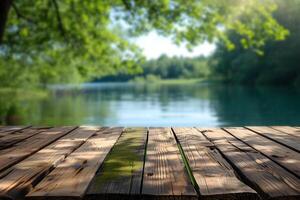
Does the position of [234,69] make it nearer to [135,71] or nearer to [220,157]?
[135,71]

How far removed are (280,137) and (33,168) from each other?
7.11ft

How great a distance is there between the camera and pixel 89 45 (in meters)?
10.5

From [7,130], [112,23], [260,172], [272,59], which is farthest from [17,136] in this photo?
[272,59]

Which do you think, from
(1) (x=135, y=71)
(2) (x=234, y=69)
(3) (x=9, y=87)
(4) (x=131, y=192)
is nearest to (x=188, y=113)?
(1) (x=135, y=71)

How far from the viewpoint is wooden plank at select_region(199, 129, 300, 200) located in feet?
4.78

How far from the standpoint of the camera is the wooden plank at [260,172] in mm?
1457

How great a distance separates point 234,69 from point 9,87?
38.6 metres

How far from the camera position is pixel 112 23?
1079 cm

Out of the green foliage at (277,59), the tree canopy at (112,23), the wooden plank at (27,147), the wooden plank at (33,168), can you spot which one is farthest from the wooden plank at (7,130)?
the green foliage at (277,59)

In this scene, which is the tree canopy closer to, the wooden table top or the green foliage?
the wooden table top

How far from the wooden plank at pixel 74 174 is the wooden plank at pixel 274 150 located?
1.12 m

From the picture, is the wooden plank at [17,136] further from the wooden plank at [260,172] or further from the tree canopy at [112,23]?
the tree canopy at [112,23]

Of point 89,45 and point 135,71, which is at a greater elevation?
point 89,45

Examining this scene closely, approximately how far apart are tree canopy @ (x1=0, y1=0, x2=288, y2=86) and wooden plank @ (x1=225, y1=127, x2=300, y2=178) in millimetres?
5722
